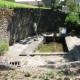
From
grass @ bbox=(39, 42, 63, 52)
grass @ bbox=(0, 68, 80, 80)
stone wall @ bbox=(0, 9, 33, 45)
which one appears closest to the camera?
grass @ bbox=(0, 68, 80, 80)

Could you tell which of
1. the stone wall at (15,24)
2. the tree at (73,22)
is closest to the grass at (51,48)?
the stone wall at (15,24)

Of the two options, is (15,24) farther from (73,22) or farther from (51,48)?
(73,22)

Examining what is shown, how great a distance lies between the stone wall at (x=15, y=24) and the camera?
12727 millimetres

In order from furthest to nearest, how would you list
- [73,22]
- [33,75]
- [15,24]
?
1. [73,22]
2. [15,24]
3. [33,75]

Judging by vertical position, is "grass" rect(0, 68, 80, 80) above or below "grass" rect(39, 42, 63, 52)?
above

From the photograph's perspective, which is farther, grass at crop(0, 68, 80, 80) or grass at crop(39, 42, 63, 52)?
grass at crop(39, 42, 63, 52)

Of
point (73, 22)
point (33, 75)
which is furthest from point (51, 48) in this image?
point (33, 75)

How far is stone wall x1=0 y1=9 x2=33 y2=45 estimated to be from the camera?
1273 cm

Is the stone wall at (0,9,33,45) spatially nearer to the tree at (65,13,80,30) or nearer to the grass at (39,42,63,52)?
the grass at (39,42,63,52)

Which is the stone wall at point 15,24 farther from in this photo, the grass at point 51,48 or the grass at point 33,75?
the grass at point 33,75

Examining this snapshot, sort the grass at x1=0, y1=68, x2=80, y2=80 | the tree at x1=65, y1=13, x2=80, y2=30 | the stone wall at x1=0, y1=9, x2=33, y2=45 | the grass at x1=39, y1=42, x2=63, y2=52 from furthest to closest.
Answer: the tree at x1=65, y1=13, x2=80, y2=30
the grass at x1=39, y1=42, x2=63, y2=52
the stone wall at x1=0, y1=9, x2=33, y2=45
the grass at x1=0, y1=68, x2=80, y2=80

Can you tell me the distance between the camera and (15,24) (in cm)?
1466

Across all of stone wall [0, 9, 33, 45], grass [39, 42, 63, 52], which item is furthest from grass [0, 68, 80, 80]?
grass [39, 42, 63, 52]

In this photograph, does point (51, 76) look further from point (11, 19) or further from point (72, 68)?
point (11, 19)
